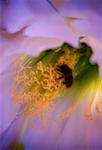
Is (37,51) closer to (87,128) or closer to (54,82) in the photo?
(54,82)

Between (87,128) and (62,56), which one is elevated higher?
(62,56)

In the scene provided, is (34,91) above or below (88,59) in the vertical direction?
below

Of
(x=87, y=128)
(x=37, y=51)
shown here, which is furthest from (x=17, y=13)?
(x=87, y=128)

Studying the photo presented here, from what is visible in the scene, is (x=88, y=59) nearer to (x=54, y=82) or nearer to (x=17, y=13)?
(x=54, y=82)

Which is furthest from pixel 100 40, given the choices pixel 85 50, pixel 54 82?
pixel 54 82

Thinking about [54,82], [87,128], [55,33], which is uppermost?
[55,33]

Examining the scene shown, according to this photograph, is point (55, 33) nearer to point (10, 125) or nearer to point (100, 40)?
point (100, 40)
